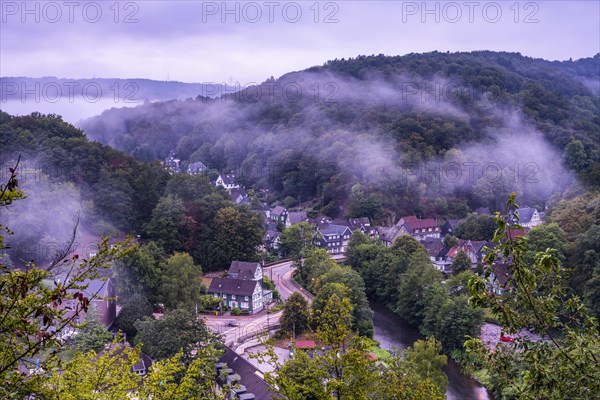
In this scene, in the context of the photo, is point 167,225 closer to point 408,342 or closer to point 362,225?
point 408,342

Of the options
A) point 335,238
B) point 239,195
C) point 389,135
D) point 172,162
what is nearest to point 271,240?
point 335,238

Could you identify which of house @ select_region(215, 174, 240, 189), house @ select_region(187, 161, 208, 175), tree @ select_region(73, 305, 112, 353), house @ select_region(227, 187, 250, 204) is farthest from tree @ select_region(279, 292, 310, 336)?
house @ select_region(187, 161, 208, 175)

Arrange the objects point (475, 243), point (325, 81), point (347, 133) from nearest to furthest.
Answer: point (475, 243) < point (347, 133) < point (325, 81)

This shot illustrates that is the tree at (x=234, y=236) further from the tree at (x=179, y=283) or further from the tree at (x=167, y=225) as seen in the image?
the tree at (x=179, y=283)

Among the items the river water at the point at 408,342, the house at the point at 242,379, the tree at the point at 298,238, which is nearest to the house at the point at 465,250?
the river water at the point at 408,342

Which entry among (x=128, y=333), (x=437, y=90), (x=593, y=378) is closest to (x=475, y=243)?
(x=128, y=333)

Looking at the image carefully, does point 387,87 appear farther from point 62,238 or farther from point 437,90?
point 62,238

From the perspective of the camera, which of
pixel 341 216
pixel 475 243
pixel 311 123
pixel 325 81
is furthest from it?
pixel 325 81
